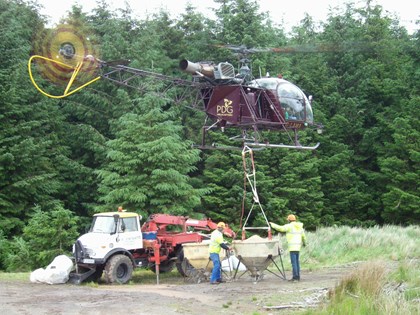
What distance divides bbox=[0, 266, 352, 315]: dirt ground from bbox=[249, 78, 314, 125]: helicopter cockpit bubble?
477 cm

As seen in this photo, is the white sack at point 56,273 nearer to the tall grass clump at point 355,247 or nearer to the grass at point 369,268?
the grass at point 369,268

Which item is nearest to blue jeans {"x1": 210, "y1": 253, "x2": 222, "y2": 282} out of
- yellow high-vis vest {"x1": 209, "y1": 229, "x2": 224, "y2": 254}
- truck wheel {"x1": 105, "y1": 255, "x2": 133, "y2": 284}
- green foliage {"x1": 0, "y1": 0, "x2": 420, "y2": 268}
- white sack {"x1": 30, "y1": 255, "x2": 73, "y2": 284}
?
yellow high-vis vest {"x1": 209, "y1": 229, "x2": 224, "y2": 254}

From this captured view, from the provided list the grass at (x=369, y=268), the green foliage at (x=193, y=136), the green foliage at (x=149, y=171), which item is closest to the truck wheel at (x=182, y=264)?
the grass at (x=369, y=268)

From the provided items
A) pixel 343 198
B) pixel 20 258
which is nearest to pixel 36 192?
pixel 20 258

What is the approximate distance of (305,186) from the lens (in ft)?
114

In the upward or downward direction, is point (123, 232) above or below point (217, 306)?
above

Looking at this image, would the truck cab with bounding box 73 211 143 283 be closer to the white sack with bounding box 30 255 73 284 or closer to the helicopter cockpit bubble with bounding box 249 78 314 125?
the white sack with bounding box 30 255 73 284

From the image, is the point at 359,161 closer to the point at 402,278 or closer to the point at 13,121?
the point at 13,121

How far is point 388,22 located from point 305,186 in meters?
16.4

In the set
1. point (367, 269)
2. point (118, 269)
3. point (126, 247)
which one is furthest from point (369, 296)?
point (126, 247)

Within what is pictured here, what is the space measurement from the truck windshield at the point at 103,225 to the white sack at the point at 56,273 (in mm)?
1250

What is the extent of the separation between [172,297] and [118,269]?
4.25m

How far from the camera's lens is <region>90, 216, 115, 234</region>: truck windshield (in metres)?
16.6

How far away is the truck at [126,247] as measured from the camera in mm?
15984
